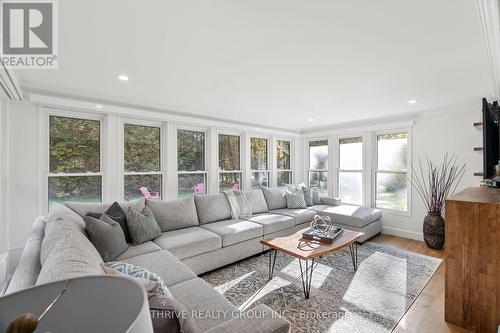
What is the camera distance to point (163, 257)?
2.25m

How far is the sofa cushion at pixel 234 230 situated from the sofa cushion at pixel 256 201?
2.17 ft

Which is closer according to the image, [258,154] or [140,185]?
[140,185]

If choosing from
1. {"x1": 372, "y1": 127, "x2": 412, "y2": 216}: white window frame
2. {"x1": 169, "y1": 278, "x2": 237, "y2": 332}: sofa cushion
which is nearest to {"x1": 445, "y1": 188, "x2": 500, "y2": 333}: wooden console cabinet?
{"x1": 169, "y1": 278, "x2": 237, "y2": 332}: sofa cushion

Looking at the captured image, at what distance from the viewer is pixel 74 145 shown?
10.5 feet

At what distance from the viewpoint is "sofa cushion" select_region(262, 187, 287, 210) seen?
458 centimetres

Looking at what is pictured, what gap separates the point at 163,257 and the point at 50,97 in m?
2.48

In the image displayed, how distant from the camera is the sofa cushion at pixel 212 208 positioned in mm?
3529

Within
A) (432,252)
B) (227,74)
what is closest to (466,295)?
(432,252)

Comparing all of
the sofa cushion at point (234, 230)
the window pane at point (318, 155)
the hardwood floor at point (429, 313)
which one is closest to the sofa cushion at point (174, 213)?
the sofa cushion at point (234, 230)

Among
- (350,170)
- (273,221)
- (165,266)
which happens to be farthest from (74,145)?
(350,170)

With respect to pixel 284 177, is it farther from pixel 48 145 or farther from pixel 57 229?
pixel 57 229

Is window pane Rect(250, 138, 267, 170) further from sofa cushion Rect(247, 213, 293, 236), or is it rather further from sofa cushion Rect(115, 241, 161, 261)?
sofa cushion Rect(115, 241, 161, 261)

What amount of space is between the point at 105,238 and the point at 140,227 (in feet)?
1.55

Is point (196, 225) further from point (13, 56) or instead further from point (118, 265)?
point (13, 56)
